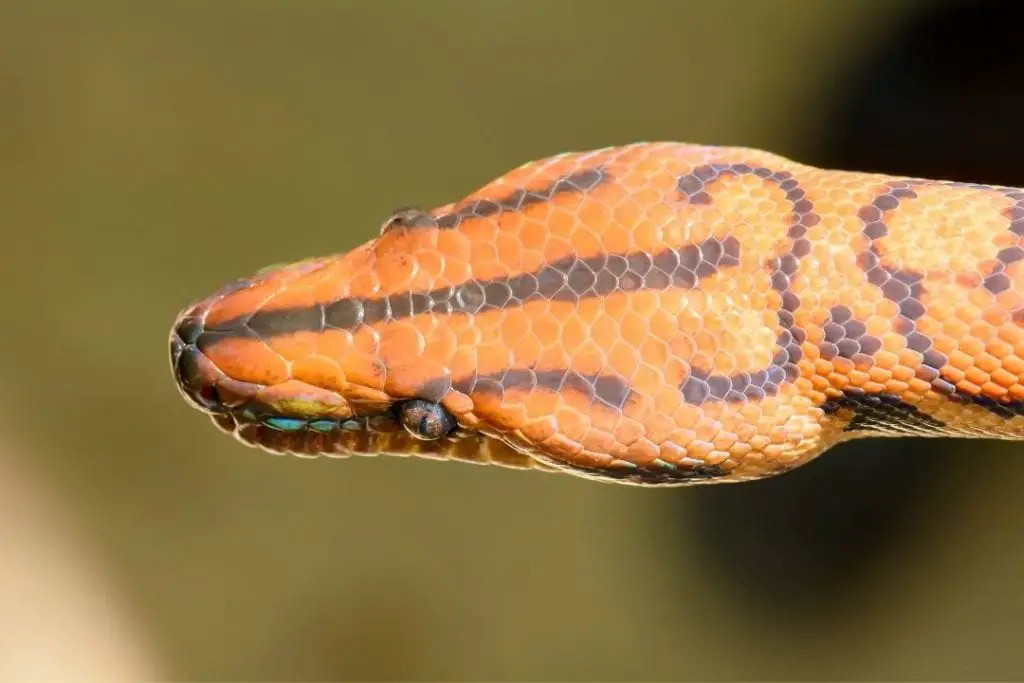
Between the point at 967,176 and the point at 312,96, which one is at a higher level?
the point at 312,96

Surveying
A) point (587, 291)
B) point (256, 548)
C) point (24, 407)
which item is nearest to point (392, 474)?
point (256, 548)

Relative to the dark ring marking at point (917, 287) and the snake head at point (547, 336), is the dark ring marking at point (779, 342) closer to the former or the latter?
the snake head at point (547, 336)

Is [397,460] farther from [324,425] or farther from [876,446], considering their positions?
[876,446]

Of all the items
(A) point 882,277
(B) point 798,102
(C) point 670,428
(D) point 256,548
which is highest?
(B) point 798,102

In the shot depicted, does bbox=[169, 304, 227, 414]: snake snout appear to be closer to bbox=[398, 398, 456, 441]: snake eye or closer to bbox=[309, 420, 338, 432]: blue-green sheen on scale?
bbox=[309, 420, 338, 432]: blue-green sheen on scale

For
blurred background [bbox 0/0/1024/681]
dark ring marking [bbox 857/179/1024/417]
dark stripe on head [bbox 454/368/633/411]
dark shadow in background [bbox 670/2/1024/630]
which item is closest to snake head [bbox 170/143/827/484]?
dark stripe on head [bbox 454/368/633/411]

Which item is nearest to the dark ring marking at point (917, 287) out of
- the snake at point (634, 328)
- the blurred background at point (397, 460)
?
the snake at point (634, 328)

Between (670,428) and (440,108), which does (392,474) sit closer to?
(440,108)
